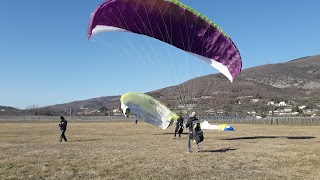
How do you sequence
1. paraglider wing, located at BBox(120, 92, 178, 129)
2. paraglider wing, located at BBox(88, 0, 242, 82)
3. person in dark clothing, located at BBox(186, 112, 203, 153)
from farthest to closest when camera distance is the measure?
paraglider wing, located at BBox(120, 92, 178, 129), paraglider wing, located at BBox(88, 0, 242, 82), person in dark clothing, located at BBox(186, 112, 203, 153)

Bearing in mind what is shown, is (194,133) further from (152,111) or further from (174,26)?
(152,111)

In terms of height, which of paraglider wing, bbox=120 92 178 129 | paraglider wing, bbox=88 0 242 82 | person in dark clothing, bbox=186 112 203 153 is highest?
paraglider wing, bbox=88 0 242 82

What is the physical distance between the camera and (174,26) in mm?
18297

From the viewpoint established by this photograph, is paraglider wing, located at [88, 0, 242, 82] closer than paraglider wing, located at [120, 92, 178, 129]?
Yes

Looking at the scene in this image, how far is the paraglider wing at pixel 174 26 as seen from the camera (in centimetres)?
1744

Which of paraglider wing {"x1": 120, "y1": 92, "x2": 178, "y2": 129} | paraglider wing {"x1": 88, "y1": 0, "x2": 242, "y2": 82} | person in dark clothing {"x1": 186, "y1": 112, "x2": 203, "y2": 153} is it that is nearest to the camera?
person in dark clothing {"x1": 186, "y1": 112, "x2": 203, "y2": 153}

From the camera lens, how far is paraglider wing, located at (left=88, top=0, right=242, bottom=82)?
57.2 ft

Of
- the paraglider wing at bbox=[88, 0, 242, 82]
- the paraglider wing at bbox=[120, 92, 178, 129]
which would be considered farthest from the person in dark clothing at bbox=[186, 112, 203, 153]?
the paraglider wing at bbox=[120, 92, 178, 129]

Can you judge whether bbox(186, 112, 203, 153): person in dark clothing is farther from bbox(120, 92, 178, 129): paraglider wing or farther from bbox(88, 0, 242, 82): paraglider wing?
bbox(120, 92, 178, 129): paraglider wing

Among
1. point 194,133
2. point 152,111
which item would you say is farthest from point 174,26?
point 152,111

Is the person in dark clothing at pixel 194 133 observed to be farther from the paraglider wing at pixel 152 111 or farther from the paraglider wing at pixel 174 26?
the paraglider wing at pixel 152 111

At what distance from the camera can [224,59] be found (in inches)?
738

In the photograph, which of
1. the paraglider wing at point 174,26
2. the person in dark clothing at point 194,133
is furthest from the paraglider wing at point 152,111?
the person in dark clothing at point 194,133

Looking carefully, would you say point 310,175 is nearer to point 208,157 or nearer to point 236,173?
point 236,173
